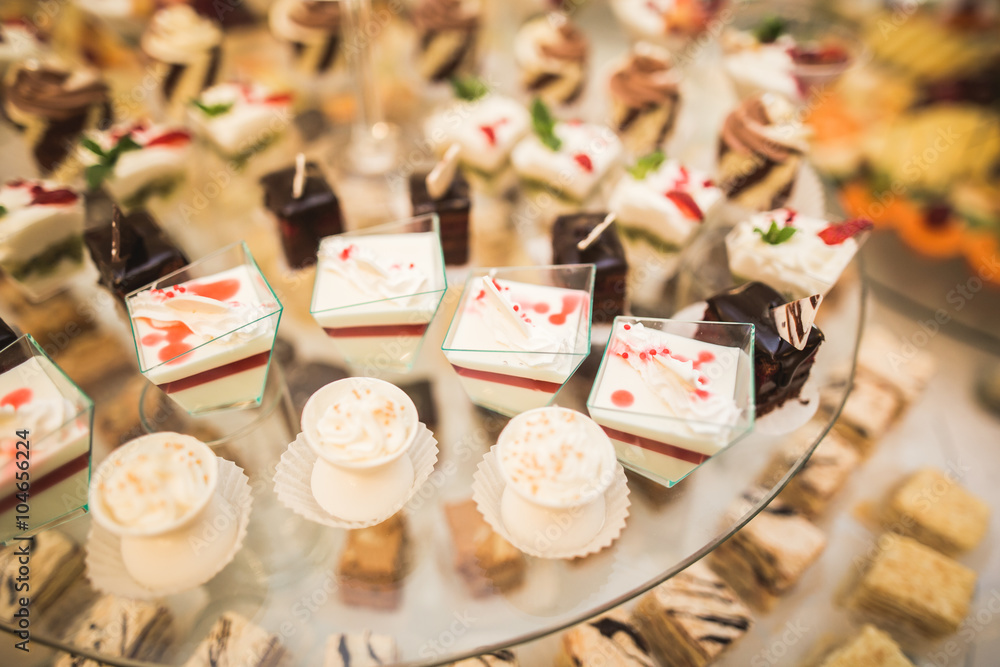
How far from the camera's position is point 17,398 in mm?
2041

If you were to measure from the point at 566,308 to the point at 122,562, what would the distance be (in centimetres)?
168

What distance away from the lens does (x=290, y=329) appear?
285 centimetres

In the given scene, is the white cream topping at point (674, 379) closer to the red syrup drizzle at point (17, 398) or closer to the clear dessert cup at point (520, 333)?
the clear dessert cup at point (520, 333)

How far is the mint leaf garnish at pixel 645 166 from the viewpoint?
289 cm

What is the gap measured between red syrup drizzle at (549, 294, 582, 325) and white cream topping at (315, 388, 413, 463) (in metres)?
0.63

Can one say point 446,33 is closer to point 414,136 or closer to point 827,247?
point 414,136

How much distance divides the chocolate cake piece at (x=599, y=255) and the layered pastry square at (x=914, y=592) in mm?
1431

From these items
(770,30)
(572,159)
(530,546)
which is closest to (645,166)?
(572,159)

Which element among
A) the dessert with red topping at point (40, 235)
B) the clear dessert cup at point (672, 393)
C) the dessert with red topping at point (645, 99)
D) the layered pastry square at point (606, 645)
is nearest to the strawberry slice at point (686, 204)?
the clear dessert cup at point (672, 393)

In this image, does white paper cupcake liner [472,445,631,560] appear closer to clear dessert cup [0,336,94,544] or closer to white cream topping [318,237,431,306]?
white cream topping [318,237,431,306]

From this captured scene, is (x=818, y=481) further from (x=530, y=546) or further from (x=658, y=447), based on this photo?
(x=530, y=546)

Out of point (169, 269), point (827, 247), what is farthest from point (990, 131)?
point (169, 269)

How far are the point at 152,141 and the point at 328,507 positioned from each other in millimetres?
2126

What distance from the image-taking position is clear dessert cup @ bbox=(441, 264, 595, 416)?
2.16 meters
